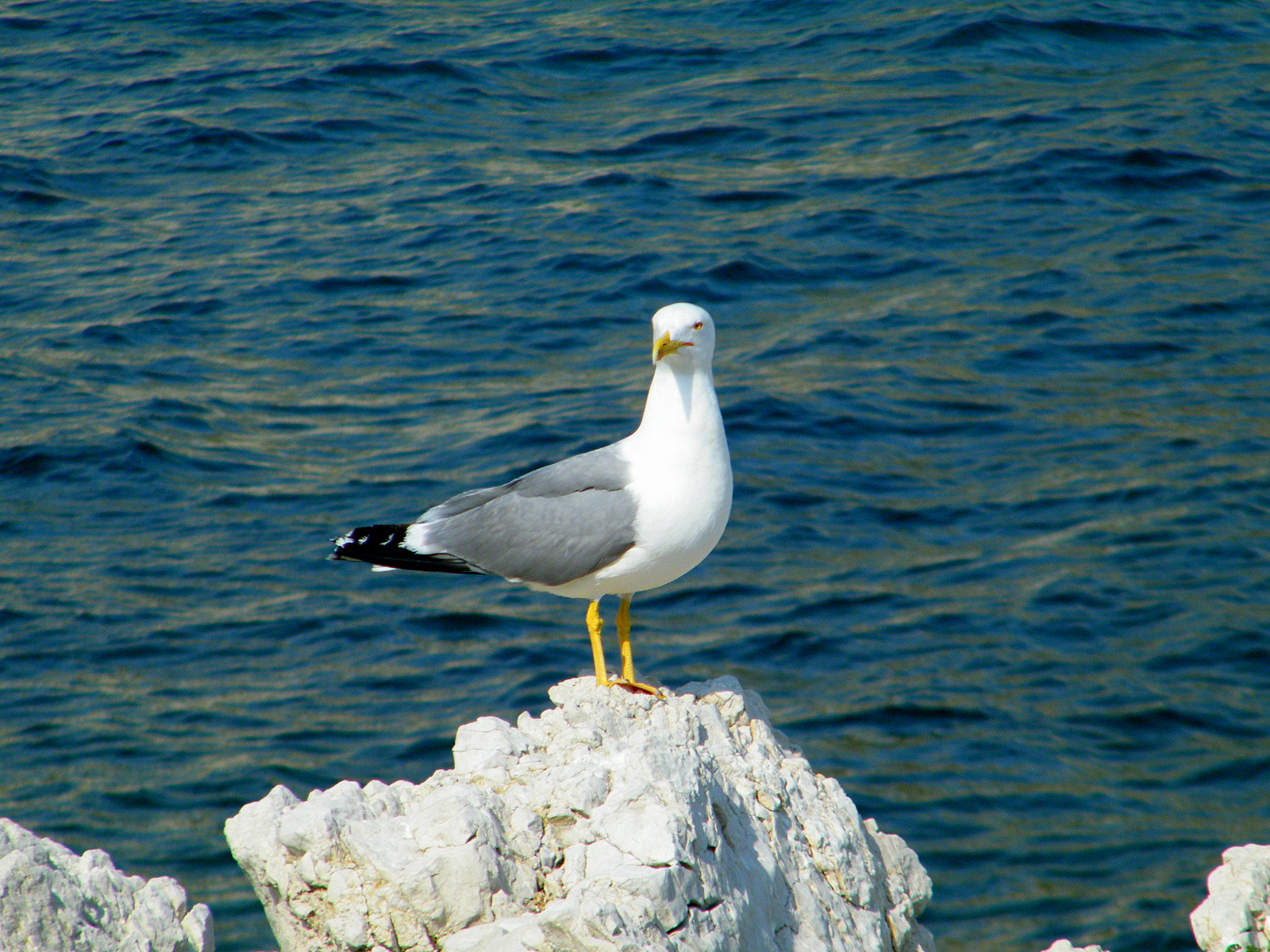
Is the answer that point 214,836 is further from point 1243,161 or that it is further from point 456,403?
point 1243,161

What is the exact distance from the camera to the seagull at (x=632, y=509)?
5.52 meters

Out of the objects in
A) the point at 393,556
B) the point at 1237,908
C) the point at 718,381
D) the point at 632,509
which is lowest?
the point at 1237,908

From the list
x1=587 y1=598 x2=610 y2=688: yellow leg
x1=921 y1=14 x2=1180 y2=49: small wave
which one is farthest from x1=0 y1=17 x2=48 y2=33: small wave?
x1=587 y1=598 x2=610 y2=688: yellow leg

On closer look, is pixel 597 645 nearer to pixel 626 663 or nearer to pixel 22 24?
pixel 626 663

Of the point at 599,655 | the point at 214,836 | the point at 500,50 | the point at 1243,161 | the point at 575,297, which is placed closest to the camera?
the point at 599,655

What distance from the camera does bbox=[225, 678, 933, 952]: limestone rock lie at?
387 centimetres

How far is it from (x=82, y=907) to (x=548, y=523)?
2399 mm

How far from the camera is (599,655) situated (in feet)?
18.7

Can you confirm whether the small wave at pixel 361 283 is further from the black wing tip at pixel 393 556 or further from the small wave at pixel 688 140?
the black wing tip at pixel 393 556

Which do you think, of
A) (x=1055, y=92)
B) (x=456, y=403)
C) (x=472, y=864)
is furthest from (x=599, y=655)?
(x=1055, y=92)

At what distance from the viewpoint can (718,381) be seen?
448 inches

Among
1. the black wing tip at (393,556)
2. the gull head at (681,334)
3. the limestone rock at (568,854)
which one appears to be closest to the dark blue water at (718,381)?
the black wing tip at (393,556)

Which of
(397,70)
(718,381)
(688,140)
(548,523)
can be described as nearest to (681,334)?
(548,523)

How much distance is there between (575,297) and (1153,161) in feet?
18.5
